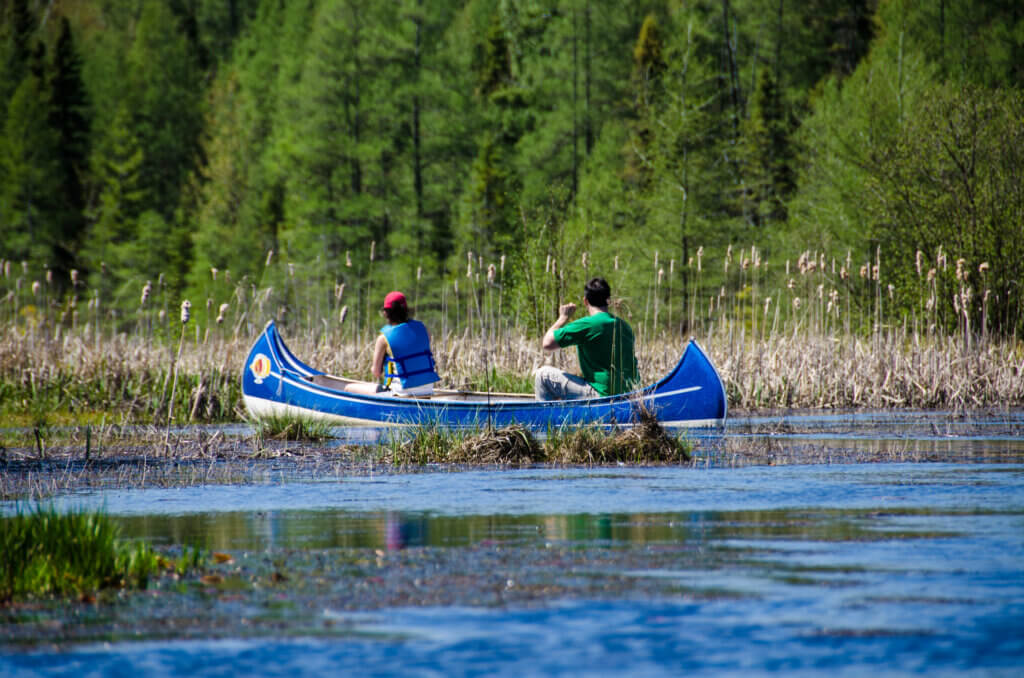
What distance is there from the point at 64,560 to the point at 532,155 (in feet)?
147

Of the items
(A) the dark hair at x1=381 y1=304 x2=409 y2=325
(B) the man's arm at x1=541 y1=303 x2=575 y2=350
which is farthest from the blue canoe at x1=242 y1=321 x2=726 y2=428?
(A) the dark hair at x1=381 y1=304 x2=409 y2=325

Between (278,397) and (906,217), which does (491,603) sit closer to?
(278,397)

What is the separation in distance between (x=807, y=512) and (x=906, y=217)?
725 inches

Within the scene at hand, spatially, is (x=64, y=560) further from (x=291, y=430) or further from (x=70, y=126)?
(x=70, y=126)

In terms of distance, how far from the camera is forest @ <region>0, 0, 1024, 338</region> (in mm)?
25203

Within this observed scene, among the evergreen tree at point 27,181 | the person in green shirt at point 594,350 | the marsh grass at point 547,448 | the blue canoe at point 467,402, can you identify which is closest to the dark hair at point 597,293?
the person in green shirt at point 594,350

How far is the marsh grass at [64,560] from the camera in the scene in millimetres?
6230

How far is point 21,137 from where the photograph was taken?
63.0 m

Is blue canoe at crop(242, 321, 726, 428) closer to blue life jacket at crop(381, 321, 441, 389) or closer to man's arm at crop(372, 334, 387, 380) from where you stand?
blue life jacket at crop(381, 321, 441, 389)

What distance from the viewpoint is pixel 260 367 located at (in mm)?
16516

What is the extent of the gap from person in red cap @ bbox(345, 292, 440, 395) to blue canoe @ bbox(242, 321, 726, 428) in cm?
20

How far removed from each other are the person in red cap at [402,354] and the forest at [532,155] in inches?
204

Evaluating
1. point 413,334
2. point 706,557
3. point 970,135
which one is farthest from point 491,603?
point 970,135

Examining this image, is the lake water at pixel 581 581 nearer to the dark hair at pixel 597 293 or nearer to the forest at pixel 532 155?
the dark hair at pixel 597 293
